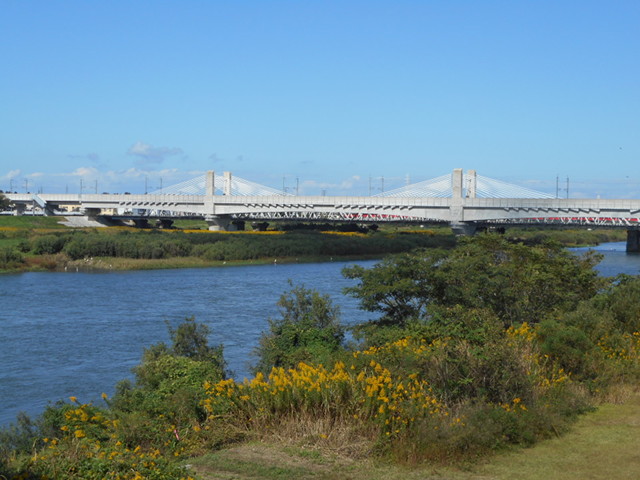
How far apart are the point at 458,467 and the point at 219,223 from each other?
261 ft

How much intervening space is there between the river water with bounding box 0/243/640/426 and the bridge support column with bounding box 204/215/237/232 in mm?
29182

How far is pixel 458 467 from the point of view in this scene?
8312 millimetres

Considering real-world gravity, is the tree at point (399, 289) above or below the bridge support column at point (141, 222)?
below

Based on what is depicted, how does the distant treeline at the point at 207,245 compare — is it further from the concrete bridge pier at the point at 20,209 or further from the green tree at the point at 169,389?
the green tree at the point at 169,389

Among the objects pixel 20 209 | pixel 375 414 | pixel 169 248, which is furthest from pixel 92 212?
pixel 375 414

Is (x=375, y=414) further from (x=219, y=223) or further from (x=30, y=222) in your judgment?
(x=30, y=222)

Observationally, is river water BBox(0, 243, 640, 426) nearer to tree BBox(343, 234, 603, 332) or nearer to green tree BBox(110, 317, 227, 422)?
tree BBox(343, 234, 603, 332)

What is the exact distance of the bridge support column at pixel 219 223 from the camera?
3388 inches

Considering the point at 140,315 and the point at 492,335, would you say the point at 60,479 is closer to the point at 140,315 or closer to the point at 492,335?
the point at 492,335

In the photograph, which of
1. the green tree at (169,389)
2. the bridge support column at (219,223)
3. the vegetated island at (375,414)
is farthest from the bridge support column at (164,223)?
the vegetated island at (375,414)

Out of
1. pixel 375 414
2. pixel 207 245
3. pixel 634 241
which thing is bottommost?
pixel 207 245

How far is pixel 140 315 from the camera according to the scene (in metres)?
33.0

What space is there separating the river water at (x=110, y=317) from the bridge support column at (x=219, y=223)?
29182mm

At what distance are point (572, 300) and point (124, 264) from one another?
40451 mm
